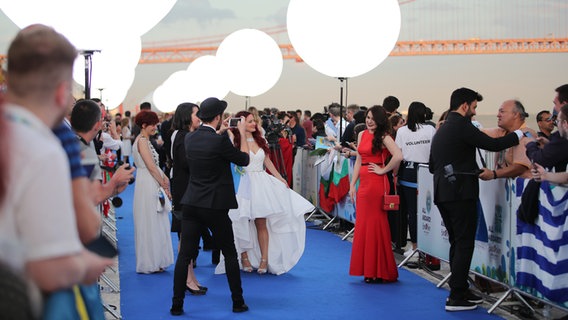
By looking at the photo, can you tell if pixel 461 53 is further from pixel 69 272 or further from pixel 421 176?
pixel 69 272

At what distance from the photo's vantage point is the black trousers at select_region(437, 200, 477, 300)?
20.9ft

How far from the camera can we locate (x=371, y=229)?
25.7 ft

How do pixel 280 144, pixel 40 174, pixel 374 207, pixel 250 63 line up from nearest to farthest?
pixel 40 174 → pixel 374 207 → pixel 250 63 → pixel 280 144

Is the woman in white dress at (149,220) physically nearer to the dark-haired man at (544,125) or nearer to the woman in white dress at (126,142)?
the dark-haired man at (544,125)

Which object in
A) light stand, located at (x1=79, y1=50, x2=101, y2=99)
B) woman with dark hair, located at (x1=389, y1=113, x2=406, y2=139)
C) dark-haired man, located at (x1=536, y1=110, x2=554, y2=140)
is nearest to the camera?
light stand, located at (x1=79, y1=50, x2=101, y2=99)

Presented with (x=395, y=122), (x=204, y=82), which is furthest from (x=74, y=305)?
(x=204, y=82)

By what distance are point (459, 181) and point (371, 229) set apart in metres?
1.69

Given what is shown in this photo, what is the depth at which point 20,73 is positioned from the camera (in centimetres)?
204

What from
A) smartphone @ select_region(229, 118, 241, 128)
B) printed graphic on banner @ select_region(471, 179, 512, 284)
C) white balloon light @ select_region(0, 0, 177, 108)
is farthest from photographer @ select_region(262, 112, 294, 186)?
white balloon light @ select_region(0, 0, 177, 108)

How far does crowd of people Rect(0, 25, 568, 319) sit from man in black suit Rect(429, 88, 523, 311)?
1 centimetres

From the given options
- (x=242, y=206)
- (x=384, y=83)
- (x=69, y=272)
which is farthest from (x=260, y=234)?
(x=384, y=83)

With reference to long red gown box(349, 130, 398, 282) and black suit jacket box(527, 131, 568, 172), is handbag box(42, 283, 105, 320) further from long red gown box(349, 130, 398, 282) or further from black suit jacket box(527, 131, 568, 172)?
long red gown box(349, 130, 398, 282)

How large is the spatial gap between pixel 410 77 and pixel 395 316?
30131 mm

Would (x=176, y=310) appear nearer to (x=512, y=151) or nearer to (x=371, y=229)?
(x=371, y=229)
